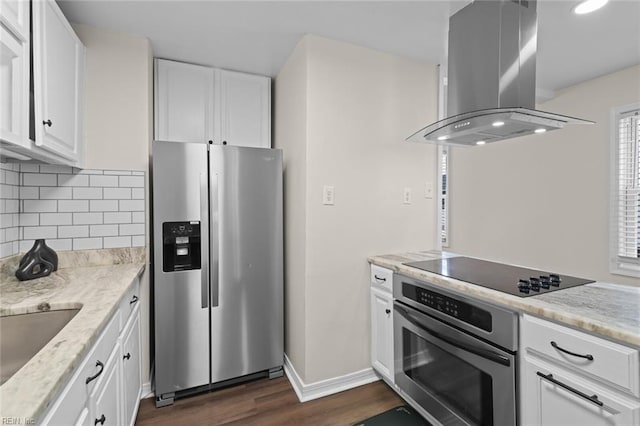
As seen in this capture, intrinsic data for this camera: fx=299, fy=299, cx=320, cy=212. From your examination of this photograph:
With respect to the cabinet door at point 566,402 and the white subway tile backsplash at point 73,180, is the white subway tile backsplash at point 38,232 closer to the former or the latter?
the white subway tile backsplash at point 73,180

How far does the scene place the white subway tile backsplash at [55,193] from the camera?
6.02ft

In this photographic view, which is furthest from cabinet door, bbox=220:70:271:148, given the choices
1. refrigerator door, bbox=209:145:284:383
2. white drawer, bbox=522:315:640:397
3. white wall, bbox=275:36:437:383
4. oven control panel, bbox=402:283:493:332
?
white drawer, bbox=522:315:640:397

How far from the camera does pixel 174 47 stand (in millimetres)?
2207

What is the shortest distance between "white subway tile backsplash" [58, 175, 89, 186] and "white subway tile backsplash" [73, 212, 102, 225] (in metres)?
0.20

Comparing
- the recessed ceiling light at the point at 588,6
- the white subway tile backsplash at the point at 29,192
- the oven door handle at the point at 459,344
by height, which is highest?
the recessed ceiling light at the point at 588,6

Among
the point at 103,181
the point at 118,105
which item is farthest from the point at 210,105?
the point at 103,181

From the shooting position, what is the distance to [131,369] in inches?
65.3

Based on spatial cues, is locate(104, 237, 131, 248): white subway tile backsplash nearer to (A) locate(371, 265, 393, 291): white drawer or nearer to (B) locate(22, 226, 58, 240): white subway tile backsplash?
(B) locate(22, 226, 58, 240): white subway tile backsplash

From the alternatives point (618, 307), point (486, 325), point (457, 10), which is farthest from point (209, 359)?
point (457, 10)

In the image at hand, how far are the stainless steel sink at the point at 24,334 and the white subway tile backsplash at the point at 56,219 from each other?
2.91 ft

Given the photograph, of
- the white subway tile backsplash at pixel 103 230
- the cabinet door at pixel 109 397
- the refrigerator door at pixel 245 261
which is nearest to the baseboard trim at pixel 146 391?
the refrigerator door at pixel 245 261

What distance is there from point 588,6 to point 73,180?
3.24 m

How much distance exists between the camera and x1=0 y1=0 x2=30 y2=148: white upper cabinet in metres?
1.18

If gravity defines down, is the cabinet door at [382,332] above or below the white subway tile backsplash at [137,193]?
below
